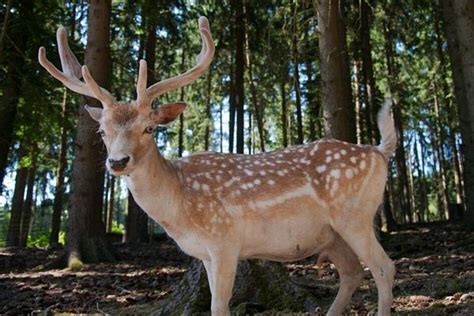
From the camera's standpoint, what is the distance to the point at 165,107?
4750 mm

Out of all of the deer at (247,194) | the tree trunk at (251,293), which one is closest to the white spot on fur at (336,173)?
the deer at (247,194)

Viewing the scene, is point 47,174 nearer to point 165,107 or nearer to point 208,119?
point 208,119

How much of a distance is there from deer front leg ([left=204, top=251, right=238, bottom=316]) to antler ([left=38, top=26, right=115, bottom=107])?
1.63 m

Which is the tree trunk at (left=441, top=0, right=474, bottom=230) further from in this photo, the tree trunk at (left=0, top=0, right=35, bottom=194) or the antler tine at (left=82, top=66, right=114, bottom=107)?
the tree trunk at (left=0, top=0, right=35, bottom=194)

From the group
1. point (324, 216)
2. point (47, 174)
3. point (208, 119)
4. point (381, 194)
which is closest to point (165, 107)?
point (324, 216)

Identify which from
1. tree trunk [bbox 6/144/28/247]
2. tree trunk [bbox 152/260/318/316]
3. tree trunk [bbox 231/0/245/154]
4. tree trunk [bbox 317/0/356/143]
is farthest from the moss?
tree trunk [bbox 6/144/28/247]

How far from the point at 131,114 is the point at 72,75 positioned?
1127 mm

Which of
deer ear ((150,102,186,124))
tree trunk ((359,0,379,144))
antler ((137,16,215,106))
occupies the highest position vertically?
tree trunk ((359,0,379,144))

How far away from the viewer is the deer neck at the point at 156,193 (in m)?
4.53

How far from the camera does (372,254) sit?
464cm

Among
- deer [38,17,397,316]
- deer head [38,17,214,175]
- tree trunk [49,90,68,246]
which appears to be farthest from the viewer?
tree trunk [49,90,68,246]

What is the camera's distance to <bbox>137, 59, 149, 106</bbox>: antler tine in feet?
14.5

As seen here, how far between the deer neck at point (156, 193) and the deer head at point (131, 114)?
6.4 inches

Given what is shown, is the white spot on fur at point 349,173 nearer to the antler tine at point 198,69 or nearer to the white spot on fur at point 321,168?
the white spot on fur at point 321,168
